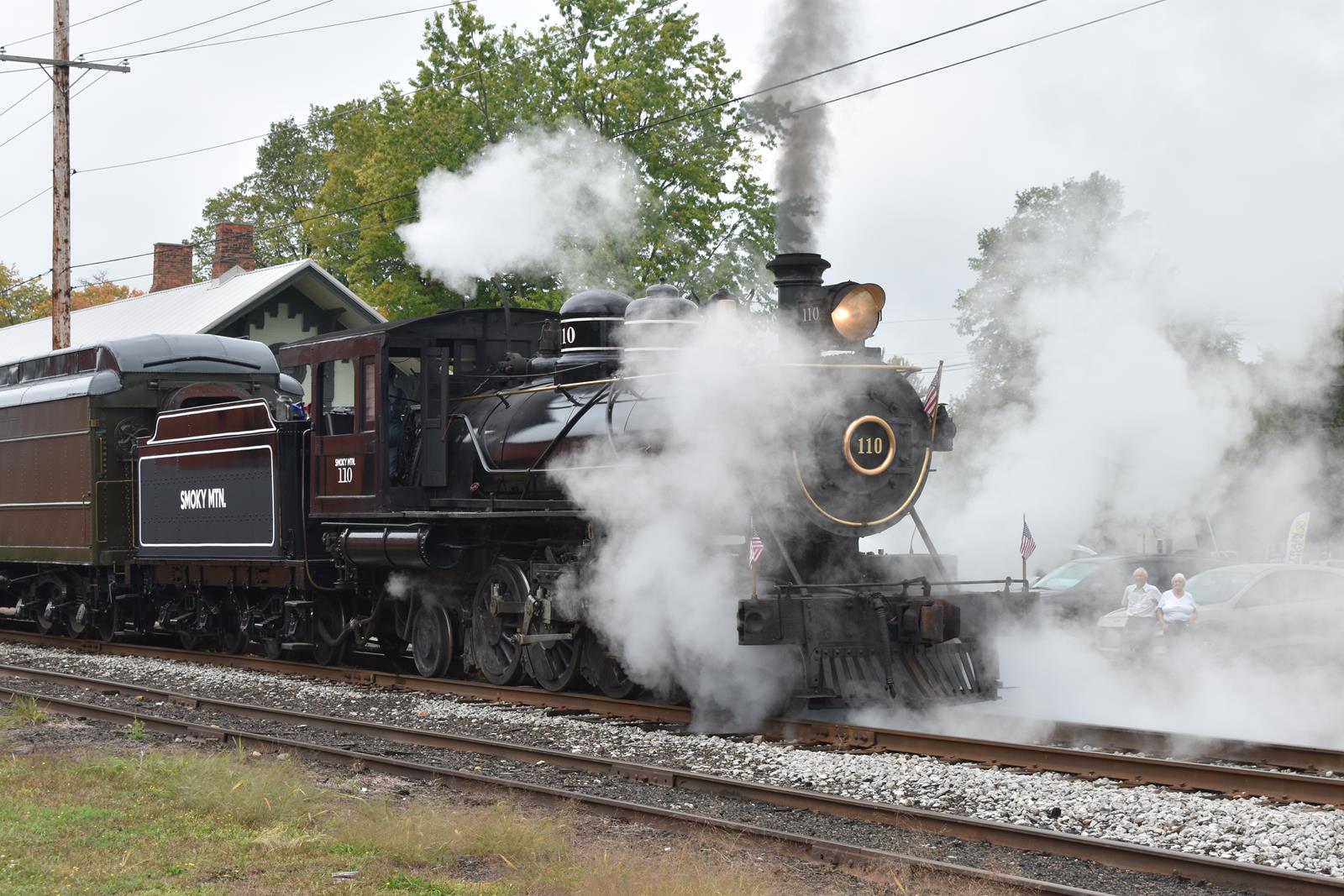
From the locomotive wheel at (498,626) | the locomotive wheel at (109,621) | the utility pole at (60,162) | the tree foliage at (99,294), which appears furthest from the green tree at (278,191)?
the locomotive wheel at (498,626)

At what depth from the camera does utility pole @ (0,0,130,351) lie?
783 inches

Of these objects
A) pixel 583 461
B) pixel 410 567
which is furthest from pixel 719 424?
pixel 410 567

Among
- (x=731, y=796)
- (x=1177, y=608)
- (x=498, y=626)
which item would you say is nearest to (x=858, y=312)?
(x=731, y=796)

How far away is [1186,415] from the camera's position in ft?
34.1

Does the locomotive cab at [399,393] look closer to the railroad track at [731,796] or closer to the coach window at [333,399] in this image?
the coach window at [333,399]

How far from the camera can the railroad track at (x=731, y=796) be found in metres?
5.40

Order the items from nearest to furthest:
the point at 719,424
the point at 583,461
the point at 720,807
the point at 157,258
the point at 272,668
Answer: the point at 720,807 < the point at 719,424 < the point at 583,461 < the point at 272,668 < the point at 157,258

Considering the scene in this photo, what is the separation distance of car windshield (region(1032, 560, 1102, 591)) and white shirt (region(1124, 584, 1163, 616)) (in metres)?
3.00

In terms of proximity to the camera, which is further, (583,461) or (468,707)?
(468,707)

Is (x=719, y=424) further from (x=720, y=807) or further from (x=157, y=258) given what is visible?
(x=157, y=258)

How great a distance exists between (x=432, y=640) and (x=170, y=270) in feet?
90.3

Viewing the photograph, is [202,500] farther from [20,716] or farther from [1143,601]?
[1143,601]

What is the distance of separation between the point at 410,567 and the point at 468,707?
5.22 ft

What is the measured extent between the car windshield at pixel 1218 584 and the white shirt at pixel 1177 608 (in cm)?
74
